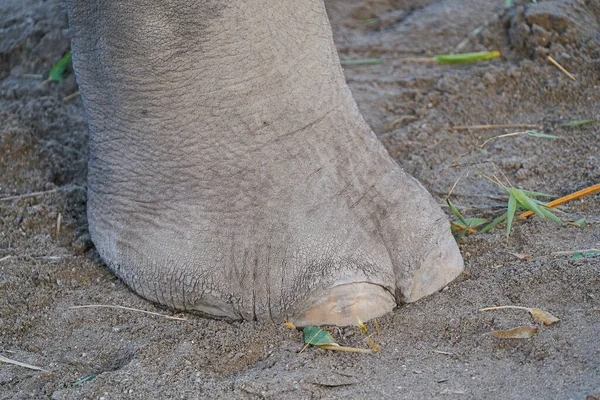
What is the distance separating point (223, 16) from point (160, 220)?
0.39 m

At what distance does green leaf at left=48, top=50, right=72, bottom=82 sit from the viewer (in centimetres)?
254

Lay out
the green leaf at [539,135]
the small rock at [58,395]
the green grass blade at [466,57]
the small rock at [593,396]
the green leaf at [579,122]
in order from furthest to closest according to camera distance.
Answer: the green grass blade at [466,57] → the green leaf at [579,122] → the green leaf at [539,135] → the small rock at [58,395] → the small rock at [593,396]

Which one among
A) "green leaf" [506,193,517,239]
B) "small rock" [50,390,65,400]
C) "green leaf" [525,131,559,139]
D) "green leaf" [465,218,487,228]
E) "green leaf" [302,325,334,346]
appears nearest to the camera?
"small rock" [50,390,65,400]

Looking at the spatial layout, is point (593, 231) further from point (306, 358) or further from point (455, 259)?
point (306, 358)

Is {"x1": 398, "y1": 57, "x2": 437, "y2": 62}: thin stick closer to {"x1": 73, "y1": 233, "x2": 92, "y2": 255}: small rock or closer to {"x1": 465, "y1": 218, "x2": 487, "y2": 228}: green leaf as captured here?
{"x1": 465, "y1": 218, "x2": 487, "y2": 228}: green leaf

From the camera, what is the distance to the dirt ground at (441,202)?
55.5 inches

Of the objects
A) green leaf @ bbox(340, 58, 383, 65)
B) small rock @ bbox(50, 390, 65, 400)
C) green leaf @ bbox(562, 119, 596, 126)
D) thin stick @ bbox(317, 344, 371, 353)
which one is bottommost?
green leaf @ bbox(562, 119, 596, 126)

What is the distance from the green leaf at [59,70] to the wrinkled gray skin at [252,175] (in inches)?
33.3

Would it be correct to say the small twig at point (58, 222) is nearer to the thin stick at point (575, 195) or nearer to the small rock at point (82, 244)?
the small rock at point (82, 244)

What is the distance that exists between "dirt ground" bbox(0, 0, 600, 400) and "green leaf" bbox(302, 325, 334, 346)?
2cm

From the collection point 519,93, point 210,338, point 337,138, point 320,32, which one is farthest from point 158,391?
point 519,93

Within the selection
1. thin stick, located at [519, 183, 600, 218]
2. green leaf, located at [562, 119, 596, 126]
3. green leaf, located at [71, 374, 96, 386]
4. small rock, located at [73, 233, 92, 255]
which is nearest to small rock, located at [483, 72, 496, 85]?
green leaf, located at [562, 119, 596, 126]

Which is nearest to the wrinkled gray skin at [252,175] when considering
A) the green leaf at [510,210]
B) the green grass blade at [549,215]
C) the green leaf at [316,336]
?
the green leaf at [316,336]

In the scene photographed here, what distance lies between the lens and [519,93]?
2.37m
